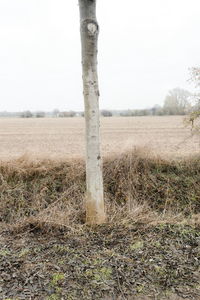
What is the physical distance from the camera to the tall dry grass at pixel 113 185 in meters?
4.62

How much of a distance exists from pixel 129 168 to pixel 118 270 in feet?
9.85

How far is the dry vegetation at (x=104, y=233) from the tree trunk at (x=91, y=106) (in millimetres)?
375

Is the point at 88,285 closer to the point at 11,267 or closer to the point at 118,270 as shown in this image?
the point at 118,270

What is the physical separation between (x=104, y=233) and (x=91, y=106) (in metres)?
1.89

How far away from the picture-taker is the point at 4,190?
4844 millimetres

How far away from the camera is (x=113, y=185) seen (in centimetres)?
515

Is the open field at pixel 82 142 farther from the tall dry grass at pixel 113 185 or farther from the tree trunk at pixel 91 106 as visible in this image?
the tree trunk at pixel 91 106

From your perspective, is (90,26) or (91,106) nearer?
(90,26)

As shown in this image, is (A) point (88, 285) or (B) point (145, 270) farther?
(B) point (145, 270)

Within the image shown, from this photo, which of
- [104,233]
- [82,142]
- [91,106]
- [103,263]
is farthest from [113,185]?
[82,142]

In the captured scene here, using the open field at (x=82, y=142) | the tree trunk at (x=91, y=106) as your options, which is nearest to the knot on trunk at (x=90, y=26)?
the tree trunk at (x=91, y=106)

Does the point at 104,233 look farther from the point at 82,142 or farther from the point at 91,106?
the point at 82,142

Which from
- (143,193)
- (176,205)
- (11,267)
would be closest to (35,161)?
(143,193)

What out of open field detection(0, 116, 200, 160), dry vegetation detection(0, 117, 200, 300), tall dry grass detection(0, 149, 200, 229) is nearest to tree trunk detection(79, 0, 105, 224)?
dry vegetation detection(0, 117, 200, 300)
